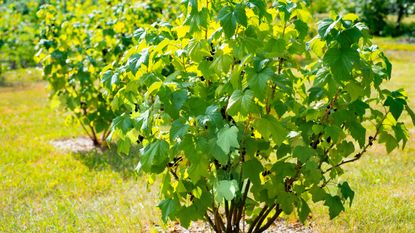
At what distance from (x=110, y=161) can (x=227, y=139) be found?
4172mm

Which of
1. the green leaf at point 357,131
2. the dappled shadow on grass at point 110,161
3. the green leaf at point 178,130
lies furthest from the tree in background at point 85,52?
the green leaf at point 357,131

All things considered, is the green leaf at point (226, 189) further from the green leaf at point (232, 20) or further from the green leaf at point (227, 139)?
the green leaf at point (232, 20)

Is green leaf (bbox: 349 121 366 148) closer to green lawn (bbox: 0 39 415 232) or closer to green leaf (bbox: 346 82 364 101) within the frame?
green leaf (bbox: 346 82 364 101)

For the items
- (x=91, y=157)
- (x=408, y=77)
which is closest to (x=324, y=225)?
(x=91, y=157)

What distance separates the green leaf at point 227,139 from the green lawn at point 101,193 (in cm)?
98

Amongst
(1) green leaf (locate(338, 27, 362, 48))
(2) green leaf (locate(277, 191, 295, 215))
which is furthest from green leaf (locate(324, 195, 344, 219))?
(1) green leaf (locate(338, 27, 362, 48))

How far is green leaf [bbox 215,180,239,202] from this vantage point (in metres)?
2.33

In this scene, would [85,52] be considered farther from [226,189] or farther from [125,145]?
[226,189]

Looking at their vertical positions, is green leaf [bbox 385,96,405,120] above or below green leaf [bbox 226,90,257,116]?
below

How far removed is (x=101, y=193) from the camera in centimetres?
512

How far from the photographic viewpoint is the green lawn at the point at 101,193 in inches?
163

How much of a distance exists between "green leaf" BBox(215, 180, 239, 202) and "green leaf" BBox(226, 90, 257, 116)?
338 millimetres

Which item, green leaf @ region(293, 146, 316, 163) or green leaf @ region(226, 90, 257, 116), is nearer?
green leaf @ region(226, 90, 257, 116)

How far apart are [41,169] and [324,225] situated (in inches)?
139
